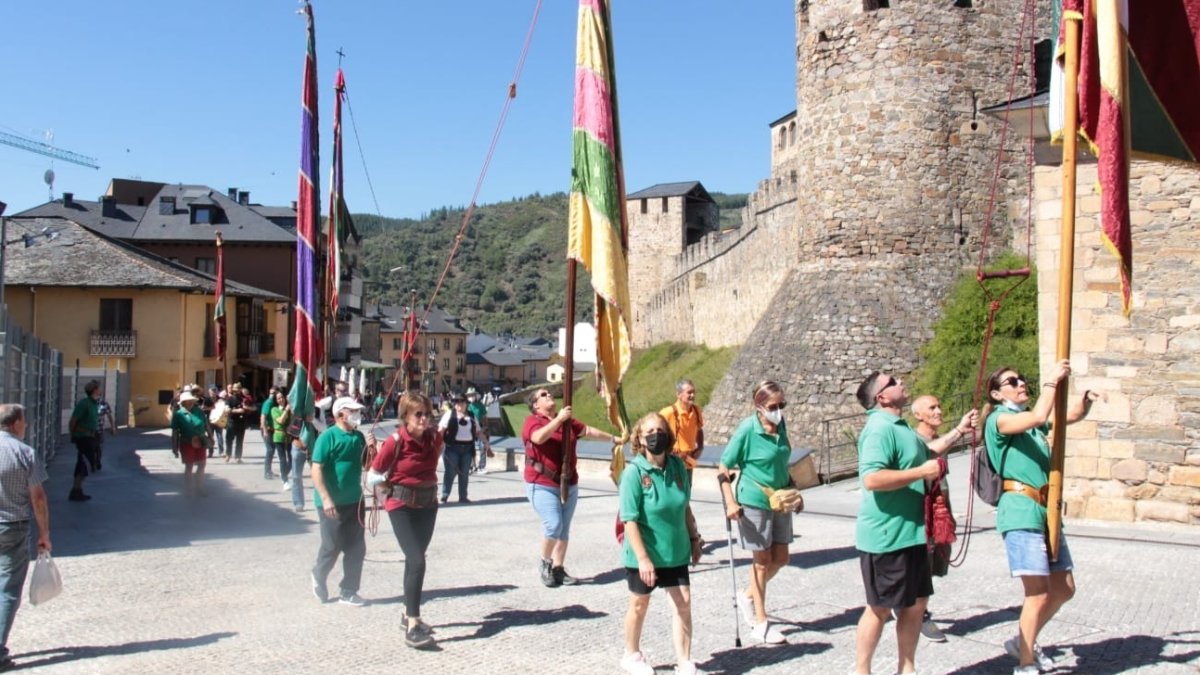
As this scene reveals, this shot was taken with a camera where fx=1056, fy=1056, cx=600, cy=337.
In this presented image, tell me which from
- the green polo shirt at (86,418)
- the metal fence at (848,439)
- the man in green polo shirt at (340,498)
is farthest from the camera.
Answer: the metal fence at (848,439)

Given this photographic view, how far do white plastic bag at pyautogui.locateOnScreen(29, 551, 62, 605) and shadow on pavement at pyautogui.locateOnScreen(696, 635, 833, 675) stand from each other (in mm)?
3797

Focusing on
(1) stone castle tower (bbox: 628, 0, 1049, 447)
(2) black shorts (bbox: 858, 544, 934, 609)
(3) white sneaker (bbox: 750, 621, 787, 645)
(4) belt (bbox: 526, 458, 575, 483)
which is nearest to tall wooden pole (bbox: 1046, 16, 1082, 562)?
(2) black shorts (bbox: 858, 544, 934, 609)

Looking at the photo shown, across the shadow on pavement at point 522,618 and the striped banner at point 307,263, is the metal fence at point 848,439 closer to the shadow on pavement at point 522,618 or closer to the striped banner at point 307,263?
the striped banner at point 307,263

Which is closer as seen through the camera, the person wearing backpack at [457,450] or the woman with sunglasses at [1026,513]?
the woman with sunglasses at [1026,513]

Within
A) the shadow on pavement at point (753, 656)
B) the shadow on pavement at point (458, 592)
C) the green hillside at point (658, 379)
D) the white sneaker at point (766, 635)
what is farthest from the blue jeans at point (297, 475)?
the green hillside at point (658, 379)

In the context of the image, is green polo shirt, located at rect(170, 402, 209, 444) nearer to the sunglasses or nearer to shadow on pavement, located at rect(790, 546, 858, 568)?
shadow on pavement, located at rect(790, 546, 858, 568)

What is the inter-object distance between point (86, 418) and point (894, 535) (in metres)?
12.4

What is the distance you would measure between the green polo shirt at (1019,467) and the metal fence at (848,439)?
30.6 feet

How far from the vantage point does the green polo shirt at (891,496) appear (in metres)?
5.19

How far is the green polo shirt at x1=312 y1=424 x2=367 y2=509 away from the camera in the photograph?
7465 mm

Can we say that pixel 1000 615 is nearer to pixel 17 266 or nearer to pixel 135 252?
pixel 17 266

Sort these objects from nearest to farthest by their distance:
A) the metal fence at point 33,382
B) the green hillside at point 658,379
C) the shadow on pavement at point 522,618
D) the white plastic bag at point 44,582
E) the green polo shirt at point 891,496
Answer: the green polo shirt at point 891,496 < the white plastic bag at point 44,582 < the shadow on pavement at point 522,618 < the metal fence at point 33,382 < the green hillside at point 658,379

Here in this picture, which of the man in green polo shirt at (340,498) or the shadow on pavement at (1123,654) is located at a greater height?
the man in green polo shirt at (340,498)

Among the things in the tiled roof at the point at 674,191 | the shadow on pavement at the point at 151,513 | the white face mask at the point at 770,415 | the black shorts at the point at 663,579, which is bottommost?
the shadow on pavement at the point at 151,513
